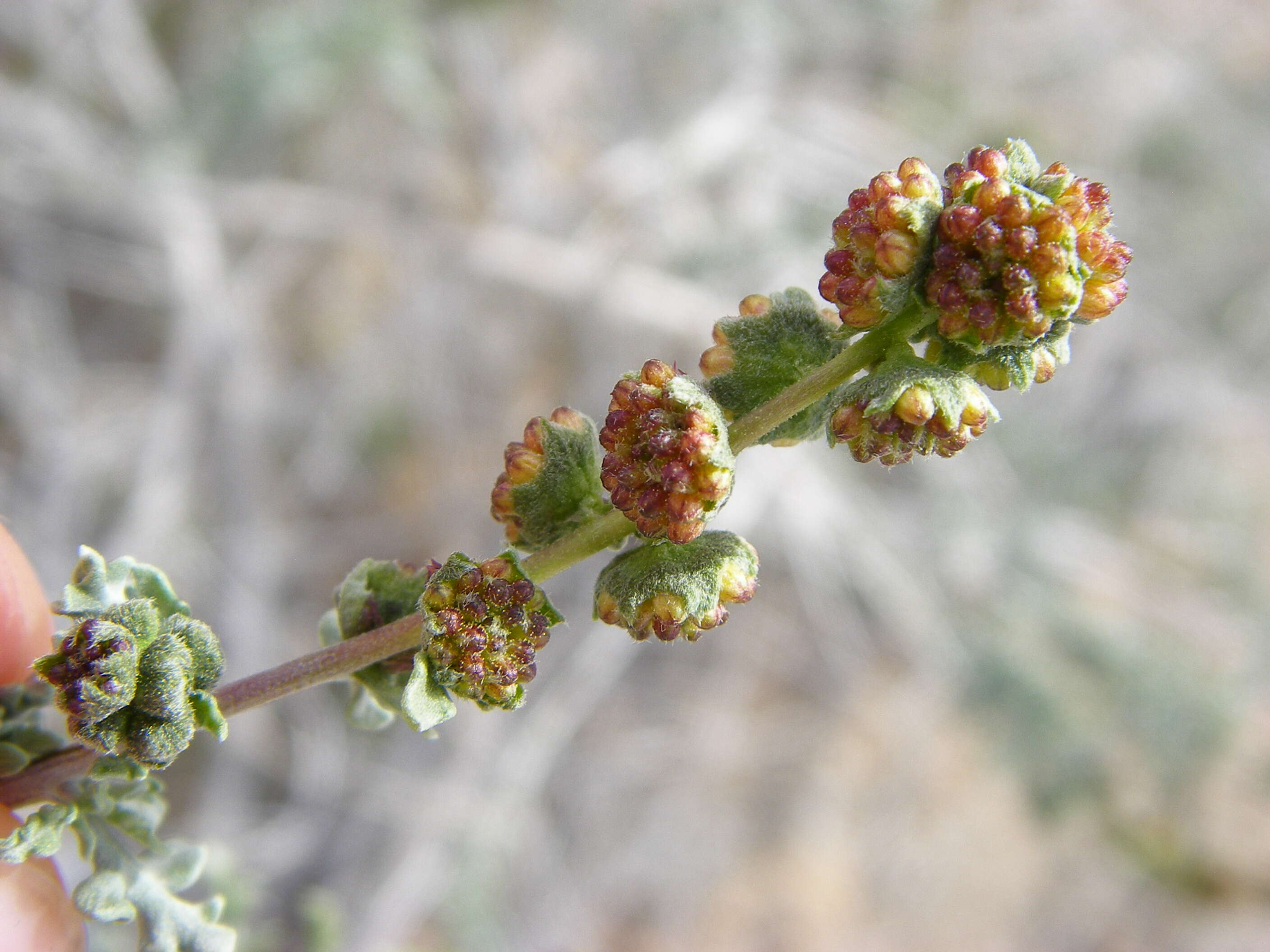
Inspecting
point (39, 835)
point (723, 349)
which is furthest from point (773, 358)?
point (39, 835)

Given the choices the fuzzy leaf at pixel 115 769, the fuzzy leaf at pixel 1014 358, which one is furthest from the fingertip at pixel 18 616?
the fuzzy leaf at pixel 1014 358

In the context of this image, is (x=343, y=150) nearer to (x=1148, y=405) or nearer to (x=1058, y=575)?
(x=1058, y=575)

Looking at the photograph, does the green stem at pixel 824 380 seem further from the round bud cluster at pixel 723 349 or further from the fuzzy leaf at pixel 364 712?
the fuzzy leaf at pixel 364 712

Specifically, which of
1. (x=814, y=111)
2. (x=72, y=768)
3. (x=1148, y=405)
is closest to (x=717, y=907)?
(x=1148, y=405)

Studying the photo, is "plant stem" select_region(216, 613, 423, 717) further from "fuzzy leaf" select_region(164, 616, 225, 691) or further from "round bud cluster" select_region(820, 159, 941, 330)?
"round bud cluster" select_region(820, 159, 941, 330)

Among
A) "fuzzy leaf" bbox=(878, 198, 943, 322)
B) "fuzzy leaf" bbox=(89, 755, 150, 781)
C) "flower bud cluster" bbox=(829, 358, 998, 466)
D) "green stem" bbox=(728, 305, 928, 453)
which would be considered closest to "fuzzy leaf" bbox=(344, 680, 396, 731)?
"fuzzy leaf" bbox=(89, 755, 150, 781)

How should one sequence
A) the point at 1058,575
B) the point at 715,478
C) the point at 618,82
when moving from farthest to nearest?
the point at 618,82 → the point at 1058,575 → the point at 715,478
